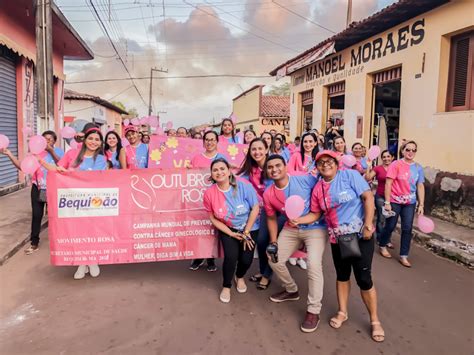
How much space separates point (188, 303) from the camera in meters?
3.68

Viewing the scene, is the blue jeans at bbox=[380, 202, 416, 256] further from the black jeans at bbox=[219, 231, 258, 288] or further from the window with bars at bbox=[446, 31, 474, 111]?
the window with bars at bbox=[446, 31, 474, 111]

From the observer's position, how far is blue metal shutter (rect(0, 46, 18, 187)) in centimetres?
944

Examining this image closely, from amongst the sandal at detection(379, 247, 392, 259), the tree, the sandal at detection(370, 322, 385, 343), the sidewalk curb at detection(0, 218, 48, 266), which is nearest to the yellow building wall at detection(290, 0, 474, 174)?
the sandal at detection(379, 247, 392, 259)

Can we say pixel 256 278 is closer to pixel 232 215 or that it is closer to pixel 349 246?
pixel 232 215

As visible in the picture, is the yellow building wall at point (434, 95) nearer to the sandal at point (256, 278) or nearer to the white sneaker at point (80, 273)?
the sandal at point (256, 278)

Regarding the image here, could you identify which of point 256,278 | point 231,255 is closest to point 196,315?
point 231,255

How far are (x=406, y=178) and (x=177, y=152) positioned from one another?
351cm

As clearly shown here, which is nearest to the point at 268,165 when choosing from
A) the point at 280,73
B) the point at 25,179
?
the point at 25,179

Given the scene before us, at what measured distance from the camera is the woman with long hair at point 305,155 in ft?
16.1

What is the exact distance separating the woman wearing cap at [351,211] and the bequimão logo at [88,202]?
7.54 feet

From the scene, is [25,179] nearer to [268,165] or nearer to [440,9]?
[268,165]

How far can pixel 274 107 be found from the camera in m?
28.7

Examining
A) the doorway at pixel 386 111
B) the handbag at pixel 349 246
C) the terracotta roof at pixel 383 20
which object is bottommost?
the handbag at pixel 349 246

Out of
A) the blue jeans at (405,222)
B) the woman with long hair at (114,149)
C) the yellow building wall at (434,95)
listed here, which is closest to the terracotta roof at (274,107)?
the yellow building wall at (434,95)
